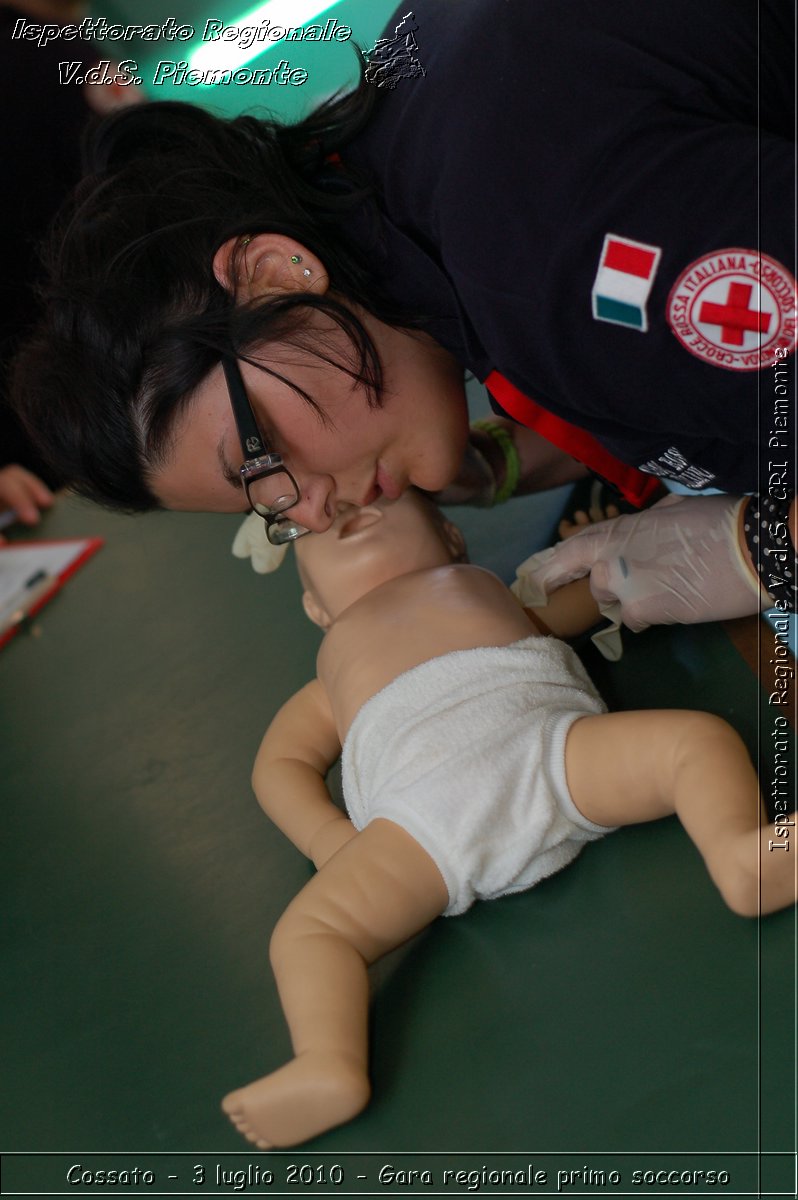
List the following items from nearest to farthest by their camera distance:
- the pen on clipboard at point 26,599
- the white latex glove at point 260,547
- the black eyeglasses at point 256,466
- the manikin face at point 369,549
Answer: the black eyeglasses at point 256,466 → the manikin face at point 369,549 → the white latex glove at point 260,547 → the pen on clipboard at point 26,599

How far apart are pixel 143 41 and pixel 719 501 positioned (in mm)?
2570

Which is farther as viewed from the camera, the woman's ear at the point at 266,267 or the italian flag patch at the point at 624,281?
the woman's ear at the point at 266,267

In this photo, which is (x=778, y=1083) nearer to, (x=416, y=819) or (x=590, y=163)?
(x=416, y=819)

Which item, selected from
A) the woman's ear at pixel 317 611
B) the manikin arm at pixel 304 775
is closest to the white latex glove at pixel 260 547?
the woman's ear at pixel 317 611

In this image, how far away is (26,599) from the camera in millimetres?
1380

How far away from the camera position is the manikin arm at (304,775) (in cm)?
80

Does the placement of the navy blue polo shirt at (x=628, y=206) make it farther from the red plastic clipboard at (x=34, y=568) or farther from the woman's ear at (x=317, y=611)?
the red plastic clipboard at (x=34, y=568)

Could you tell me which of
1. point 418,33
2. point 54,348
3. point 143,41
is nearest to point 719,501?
point 418,33

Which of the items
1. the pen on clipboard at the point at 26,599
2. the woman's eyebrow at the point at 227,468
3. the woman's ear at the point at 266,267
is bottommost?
the pen on clipboard at the point at 26,599

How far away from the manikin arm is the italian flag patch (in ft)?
1.34

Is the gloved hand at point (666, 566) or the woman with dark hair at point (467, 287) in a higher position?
the woman with dark hair at point (467, 287)

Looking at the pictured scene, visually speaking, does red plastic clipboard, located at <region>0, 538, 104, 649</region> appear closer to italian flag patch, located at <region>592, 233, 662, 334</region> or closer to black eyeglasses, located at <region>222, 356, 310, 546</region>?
black eyeglasses, located at <region>222, 356, 310, 546</region>

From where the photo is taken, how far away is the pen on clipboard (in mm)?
1358

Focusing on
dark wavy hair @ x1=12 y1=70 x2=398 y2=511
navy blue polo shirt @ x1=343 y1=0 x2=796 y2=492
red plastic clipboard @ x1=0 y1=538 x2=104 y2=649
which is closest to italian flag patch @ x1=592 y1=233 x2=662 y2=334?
navy blue polo shirt @ x1=343 y1=0 x2=796 y2=492
